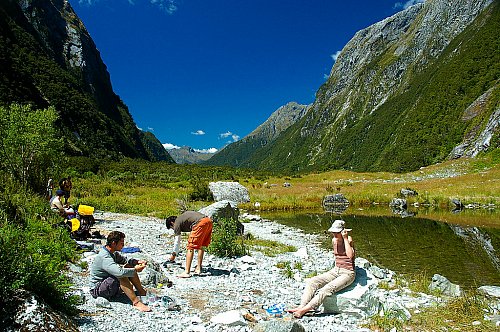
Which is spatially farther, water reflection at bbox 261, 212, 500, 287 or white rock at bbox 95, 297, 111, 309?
water reflection at bbox 261, 212, 500, 287

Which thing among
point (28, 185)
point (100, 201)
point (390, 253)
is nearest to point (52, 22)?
point (100, 201)

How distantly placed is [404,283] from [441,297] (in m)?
1.65

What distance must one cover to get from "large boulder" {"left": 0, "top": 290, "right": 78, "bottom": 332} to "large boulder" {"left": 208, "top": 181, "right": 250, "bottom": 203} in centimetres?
3398

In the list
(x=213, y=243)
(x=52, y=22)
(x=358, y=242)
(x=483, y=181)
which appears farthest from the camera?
(x=52, y=22)

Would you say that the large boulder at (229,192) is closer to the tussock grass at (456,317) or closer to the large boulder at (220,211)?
the large boulder at (220,211)

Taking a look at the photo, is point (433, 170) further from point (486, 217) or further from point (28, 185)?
point (28, 185)

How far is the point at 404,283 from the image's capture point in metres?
11.9

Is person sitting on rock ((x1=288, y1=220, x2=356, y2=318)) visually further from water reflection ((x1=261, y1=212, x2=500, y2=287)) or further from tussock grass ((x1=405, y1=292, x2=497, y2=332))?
water reflection ((x1=261, y1=212, x2=500, y2=287))

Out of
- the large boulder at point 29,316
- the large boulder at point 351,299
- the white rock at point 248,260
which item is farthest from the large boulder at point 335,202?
the large boulder at point 29,316

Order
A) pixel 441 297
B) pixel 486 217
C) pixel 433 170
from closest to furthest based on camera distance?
pixel 441 297 → pixel 486 217 → pixel 433 170

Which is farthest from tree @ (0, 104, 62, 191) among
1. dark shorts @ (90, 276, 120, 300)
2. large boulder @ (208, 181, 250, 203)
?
large boulder @ (208, 181, 250, 203)

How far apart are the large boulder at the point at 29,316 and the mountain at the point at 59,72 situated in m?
98.2

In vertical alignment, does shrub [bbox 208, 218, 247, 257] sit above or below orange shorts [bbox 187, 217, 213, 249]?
below

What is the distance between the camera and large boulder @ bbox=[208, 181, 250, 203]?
4106 centimetres
